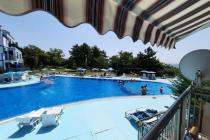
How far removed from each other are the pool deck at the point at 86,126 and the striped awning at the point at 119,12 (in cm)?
564

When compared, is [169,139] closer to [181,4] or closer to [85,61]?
[181,4]

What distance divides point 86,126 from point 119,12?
708 centimetres

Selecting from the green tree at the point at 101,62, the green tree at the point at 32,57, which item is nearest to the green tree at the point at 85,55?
the green tree at the point at 101,62

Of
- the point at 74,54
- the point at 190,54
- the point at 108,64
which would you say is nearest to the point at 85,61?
the point at 74,54

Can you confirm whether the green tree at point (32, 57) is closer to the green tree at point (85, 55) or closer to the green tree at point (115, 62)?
the green tree at point (85, 55)

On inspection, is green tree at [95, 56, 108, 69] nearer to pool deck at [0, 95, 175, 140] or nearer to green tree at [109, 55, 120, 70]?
green tree at [109, 55, 120, 70]

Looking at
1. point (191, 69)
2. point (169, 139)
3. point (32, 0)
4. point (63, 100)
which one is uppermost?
point (32, 0)

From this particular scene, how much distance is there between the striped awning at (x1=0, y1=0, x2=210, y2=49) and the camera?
129 cm

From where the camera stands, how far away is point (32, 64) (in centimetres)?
4456

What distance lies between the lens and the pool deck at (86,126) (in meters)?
7.02

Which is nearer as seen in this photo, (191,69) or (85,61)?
(191,69)

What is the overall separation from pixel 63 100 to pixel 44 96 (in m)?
2.32

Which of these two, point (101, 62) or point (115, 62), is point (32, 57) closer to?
point (101, 62)

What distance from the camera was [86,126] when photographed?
7.96m
